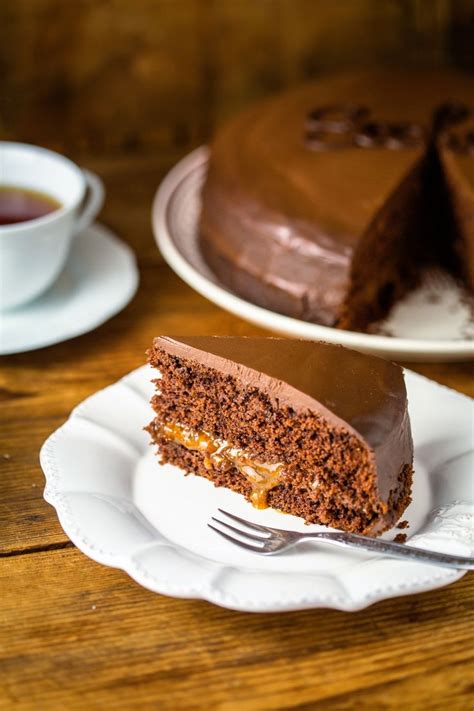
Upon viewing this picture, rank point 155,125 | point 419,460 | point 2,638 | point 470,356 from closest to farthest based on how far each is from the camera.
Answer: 1. point 2,638
2. point 419,460
3. point 470,356
4. point 155,125

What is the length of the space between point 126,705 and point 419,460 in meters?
0.72

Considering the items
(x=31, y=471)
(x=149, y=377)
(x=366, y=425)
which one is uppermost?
(x=366, y=425)

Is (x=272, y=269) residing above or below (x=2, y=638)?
above

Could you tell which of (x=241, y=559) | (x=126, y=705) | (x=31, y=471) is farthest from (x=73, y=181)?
(x=126, y=705)

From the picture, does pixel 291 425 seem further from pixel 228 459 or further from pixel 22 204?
pixel 22 204

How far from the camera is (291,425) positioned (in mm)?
1575

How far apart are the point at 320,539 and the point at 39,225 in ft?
3.34

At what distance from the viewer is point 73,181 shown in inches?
90.1

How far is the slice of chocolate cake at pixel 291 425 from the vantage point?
1510 millimetres

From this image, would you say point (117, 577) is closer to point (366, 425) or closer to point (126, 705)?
point (126, 705)

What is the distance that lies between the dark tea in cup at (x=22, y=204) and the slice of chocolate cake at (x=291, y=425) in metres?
0.73

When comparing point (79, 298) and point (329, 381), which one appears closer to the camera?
point (329, 381)

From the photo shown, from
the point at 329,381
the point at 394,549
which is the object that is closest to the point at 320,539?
the point at 394,549

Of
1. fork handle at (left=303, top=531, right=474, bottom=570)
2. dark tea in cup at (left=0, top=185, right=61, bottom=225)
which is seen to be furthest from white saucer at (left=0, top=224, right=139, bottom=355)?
fork handle at (left=303, top=531, right=474, bottom=570)
